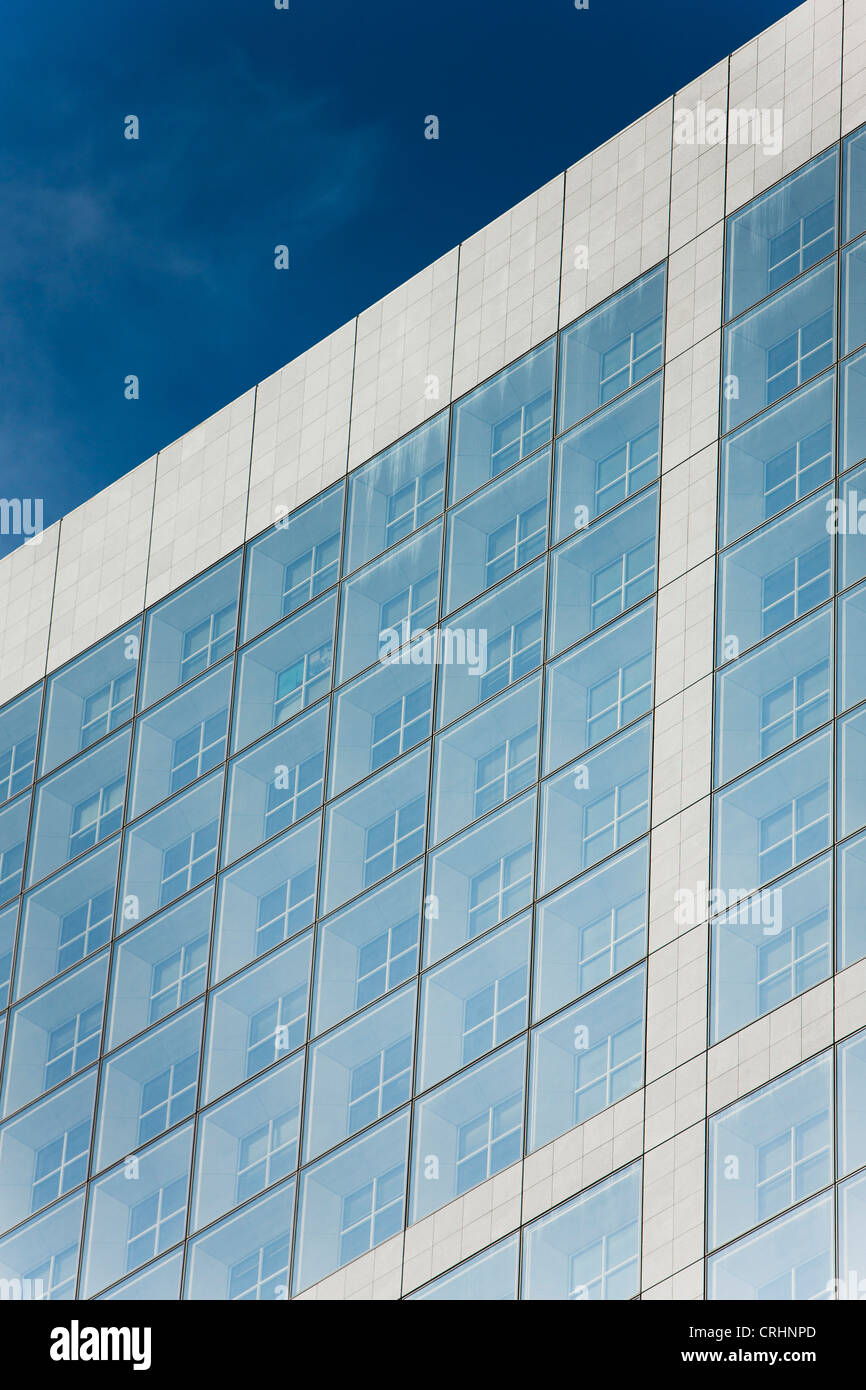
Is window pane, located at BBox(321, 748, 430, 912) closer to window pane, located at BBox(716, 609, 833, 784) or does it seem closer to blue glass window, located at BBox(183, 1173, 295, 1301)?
blue glass window, located at BBox(183, 1173, 295, 1301)

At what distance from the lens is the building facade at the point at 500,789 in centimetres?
3306

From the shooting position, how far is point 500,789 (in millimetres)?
38594

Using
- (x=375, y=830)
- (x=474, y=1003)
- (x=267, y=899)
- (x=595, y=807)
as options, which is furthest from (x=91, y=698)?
(x=595, y=807)

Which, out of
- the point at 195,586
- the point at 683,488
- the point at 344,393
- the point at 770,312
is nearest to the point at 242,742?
the point at 195,586

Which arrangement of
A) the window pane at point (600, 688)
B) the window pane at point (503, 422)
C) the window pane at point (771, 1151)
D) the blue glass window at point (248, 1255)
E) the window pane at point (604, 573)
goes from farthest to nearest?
the window pane at point (503, 422) → the window pane at point (604, 573) → the blue glass window at point (248, 1255) → the window pane at point (600, 688) → the window pane at point (771, 1151)

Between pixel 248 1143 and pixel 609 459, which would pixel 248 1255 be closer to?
pixel 248 1143

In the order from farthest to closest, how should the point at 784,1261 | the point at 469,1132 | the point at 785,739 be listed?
the point at 469,1132 → the point at 785,739 → the point at 784,1261

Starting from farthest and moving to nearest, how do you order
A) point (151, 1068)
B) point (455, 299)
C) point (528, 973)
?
point (455, 299) → point (151, 1068) → point (528, 973)

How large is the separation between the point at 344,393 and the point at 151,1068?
15485mm

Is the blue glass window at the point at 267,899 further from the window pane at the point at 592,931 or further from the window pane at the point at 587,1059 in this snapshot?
the window pane at the point at 587,1059

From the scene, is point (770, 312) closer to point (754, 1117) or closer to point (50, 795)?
point (754, 1117)

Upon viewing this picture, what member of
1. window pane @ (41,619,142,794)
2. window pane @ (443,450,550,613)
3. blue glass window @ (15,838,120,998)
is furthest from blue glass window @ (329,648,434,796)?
window pane @ (41,619,142,794)

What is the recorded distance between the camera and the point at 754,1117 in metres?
31.7

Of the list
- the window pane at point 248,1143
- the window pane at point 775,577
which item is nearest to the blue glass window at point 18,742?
the window pane at point 248,1143
